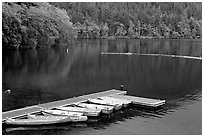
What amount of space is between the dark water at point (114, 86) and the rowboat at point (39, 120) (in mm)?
329

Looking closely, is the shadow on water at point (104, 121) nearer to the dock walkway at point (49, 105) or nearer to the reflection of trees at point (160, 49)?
the dock walkway at point (49, 105)

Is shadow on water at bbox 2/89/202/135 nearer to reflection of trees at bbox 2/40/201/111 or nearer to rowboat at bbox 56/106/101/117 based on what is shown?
rowboat at bbox 56/106/101/117

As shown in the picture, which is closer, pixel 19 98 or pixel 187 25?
pixel 19 98

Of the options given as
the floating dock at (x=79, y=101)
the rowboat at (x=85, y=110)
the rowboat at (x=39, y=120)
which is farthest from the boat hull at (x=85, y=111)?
the rowboat at (x=39, y=120)

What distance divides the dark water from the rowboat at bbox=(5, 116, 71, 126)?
329 millimetres

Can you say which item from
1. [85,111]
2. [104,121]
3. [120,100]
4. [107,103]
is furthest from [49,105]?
[120,100]

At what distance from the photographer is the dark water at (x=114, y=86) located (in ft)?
66.5

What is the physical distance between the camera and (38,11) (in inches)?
2606

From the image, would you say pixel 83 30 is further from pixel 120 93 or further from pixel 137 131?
pixel 137 131

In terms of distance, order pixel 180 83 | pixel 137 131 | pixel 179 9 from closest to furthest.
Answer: pixel 137 131 → pixel 180 83 → pixel 179 9

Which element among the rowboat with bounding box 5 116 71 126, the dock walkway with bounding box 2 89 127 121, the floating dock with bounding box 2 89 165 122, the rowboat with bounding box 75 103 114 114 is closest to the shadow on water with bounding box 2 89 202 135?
the rowboat with bounding box 5 116 71 126

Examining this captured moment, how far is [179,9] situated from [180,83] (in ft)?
394

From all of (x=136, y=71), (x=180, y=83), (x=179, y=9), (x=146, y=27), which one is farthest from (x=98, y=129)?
(x=179, y=9)

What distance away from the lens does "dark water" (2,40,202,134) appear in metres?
20.3
